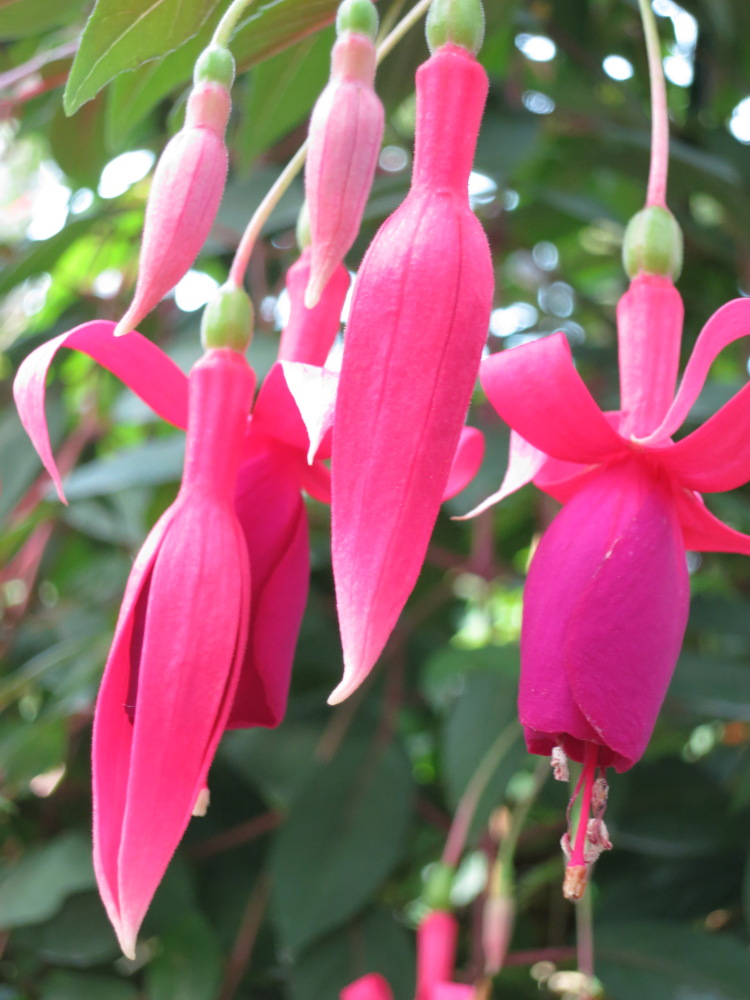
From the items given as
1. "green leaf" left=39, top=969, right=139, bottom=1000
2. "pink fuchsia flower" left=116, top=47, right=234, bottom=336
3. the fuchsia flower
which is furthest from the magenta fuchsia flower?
"green leaf" left=39, top=969, right=139, bottom=1000

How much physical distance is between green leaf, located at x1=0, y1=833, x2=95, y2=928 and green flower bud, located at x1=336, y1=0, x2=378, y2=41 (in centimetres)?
64

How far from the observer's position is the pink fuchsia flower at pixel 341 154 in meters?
0.32

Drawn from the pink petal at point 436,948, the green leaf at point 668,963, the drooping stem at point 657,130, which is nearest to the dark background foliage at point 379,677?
the green leaf at point 668,963

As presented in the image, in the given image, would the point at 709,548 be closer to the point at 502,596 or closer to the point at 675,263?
the point at 675,263

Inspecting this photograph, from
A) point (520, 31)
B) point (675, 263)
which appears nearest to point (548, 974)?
point (675, 263)

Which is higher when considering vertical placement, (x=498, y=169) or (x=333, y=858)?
(x=498, y=169)

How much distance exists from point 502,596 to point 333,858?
428 mm

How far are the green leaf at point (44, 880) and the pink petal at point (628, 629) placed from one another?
580 mm

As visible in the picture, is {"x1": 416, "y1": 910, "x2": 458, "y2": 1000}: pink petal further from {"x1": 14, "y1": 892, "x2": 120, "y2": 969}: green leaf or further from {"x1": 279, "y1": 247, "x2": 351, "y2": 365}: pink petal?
{"x1": 279, "y1": 247, "x2": 351, "y2": 365}: pink petal

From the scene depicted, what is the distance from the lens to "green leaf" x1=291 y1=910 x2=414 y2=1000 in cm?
81

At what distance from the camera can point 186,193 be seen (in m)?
0.33

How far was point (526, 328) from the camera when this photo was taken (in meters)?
1.00

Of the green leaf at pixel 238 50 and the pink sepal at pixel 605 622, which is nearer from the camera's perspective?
the pink sepal at pixel 605 622

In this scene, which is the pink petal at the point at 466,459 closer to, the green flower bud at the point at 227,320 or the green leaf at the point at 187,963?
the green flower bud at the point at 227,320
